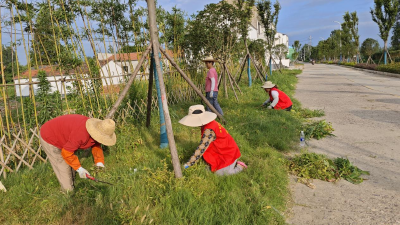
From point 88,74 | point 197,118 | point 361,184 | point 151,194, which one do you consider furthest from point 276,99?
point 151,194

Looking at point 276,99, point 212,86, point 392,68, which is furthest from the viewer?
point 392,68

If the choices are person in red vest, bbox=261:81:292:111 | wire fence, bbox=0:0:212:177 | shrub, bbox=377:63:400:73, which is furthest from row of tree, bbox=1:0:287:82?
shrub, bbox=377:63:400:73

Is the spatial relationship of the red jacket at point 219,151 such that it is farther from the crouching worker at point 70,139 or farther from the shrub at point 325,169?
the crouching worker at point 70,139

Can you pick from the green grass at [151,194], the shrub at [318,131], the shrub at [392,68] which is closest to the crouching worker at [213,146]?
the green grass at [151,194]

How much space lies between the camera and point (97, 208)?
271 cm

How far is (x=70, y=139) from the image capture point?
298cm

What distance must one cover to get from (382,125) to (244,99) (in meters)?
4.07

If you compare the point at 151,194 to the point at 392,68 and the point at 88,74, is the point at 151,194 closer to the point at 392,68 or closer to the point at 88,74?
the point at 88,74

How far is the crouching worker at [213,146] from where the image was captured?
11.3 ft

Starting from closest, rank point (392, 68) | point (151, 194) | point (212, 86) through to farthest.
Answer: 1. point (151, 194)
2. point (212, 86)
3. point (392, 68)

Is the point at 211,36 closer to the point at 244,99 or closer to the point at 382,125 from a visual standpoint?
the point at 244,99

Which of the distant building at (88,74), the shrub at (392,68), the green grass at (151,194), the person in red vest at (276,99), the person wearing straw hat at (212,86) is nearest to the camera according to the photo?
the green grass at (151,194)

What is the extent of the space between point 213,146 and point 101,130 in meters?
1.45

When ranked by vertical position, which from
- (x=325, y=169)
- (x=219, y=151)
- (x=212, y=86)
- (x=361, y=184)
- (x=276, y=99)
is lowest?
(x=361, y=184)
